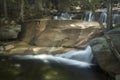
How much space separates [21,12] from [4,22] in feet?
4.82

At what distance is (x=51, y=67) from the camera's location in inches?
435

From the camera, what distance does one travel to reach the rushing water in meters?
9.86

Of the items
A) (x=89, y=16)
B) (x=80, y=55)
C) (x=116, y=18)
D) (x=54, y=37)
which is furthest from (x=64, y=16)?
(x=80, y=55)

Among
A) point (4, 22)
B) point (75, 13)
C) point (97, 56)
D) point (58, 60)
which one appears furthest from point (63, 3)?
point (97, 56)

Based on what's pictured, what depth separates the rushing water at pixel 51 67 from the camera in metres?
9.86

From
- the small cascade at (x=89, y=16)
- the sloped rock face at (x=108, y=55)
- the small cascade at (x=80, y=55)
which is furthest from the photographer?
the small cascade at (x=89, y=16)

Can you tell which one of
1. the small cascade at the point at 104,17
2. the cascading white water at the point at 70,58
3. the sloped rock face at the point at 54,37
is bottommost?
the cascading white water at the point at 70,58

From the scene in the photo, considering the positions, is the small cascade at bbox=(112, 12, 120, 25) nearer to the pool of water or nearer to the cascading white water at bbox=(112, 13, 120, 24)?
the cascading white water at bbox=(112, 13, 120, 24)

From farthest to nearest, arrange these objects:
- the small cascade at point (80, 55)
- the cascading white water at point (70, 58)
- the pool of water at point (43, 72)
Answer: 1. the small cascade at point (80, 55)
2. the cascading white water at point (70, 58)
3. the pool of water at point (43, 72)

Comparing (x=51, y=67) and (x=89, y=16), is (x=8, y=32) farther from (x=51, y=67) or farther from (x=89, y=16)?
(x=89, y=16)

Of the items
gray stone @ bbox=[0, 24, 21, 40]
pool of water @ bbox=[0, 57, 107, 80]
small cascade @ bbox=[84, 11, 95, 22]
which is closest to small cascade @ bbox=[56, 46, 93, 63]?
pool of water @ bbox=[0, 57, 107, 80]

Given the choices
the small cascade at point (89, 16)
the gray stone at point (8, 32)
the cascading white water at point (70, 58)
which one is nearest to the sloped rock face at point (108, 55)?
the cascading white water at point (70, 58)

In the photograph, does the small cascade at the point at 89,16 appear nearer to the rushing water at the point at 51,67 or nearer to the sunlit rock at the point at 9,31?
the sunlit rock at the point at 9,31

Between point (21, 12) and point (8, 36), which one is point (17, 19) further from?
point (8, 36)
